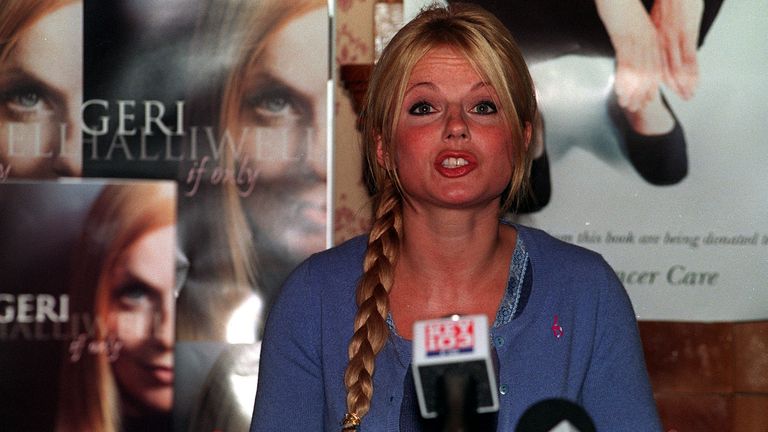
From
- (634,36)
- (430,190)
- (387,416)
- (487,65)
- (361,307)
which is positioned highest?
(634,36)

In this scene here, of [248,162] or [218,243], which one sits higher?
[248,162]

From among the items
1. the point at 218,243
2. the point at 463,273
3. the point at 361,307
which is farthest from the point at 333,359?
the point at 218,243

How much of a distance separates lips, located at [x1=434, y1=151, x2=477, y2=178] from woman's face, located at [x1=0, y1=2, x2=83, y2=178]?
0.97 metres

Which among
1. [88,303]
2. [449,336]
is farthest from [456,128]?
[88,303]

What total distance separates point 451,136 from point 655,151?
91 cm

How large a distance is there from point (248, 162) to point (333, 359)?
78 centimetres

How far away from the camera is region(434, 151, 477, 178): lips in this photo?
1.23 metres

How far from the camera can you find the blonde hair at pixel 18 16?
77.8 inches

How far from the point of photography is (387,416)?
1.22m

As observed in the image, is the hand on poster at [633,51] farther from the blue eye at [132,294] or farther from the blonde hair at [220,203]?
the blue eye at [132,294]

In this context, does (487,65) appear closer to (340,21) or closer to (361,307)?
(361,307)

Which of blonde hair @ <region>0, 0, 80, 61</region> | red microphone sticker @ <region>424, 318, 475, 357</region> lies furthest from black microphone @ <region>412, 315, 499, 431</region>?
blonde hair @ <region>0, 0, 80, 61</region>

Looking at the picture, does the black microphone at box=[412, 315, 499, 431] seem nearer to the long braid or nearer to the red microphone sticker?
the red microphone sticker

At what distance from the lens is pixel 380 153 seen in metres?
1.36
